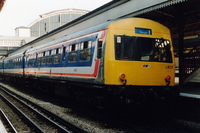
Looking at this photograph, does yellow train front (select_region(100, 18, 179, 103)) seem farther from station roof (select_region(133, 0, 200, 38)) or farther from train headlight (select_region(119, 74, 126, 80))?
station roof (select_region(133, 0, 200, 38))

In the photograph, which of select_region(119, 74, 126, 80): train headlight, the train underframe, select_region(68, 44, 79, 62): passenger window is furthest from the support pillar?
select_region(68, 44, 79, 62): passenger window

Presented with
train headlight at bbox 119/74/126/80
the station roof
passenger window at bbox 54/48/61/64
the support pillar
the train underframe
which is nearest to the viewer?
the train underframe

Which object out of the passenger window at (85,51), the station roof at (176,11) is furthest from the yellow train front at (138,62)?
the station roof at (176,11)

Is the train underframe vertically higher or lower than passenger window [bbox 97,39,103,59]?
lower

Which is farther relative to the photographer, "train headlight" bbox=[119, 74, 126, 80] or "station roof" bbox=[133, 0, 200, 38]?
"station roof" bbox=[133, 0, 200, 38]

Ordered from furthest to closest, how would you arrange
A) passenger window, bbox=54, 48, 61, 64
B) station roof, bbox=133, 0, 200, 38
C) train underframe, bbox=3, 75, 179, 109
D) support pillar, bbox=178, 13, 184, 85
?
passenger window, bbox=54, 48, 61, 64 < support pillar, bbox=178, 13, 184, 85 < station roof, bbox=133, 0, 200, 38 < train underframe, bbox=3, 75, 179, 109

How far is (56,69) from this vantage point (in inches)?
470

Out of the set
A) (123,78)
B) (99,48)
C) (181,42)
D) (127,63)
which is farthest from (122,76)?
(181,42)

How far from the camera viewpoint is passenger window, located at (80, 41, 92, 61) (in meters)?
8.62

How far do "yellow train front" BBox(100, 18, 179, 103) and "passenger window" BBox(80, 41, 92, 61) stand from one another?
4.38 ft

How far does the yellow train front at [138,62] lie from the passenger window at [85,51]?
52.6 inches

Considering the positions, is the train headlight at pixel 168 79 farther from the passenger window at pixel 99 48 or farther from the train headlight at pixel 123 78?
the passenger window at pixel 99 48

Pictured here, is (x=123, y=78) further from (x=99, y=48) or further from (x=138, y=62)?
(x=99, y=48)

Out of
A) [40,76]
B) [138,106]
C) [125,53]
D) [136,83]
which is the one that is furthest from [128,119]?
[40,76]
